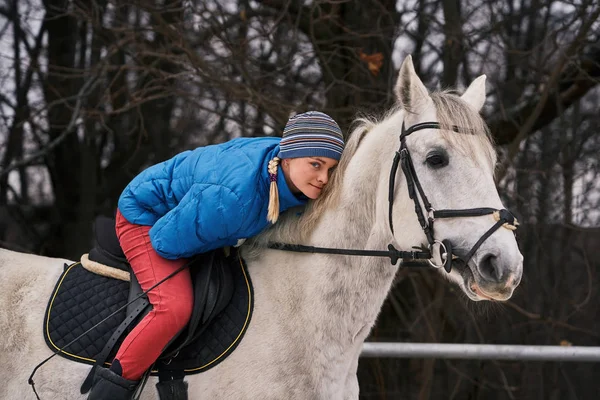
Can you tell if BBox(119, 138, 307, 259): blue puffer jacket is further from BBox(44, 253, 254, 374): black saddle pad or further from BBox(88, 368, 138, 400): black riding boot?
BBox(88, 368, 138, 400): black riding boot

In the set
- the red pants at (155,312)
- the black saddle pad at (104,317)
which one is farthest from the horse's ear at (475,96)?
the red pants at (155,312)

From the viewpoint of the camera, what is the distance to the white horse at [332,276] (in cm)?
250

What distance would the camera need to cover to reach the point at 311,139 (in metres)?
2.76

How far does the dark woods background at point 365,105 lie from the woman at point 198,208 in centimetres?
309

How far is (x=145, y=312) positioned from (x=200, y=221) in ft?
1.64

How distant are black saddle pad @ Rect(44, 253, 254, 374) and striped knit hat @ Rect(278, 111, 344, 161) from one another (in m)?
0.58

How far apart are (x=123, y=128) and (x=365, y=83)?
14.4 feet

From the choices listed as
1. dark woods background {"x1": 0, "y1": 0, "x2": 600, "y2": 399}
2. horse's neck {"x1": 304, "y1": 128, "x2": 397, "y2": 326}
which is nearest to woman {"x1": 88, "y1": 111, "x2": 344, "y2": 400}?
horse's neck {"x1": 304, "y1": 128, "x2": 397, "y2": 326}

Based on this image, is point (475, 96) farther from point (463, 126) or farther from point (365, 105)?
point (365, 105)

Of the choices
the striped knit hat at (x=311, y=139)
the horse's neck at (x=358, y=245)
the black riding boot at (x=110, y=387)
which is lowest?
the black riding boot at (x=110, y=387)

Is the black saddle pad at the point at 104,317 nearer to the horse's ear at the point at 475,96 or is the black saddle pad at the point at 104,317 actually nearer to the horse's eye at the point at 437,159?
the horse's eye at the point at 437,159

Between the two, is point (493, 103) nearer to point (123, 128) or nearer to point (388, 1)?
point (388, 1)

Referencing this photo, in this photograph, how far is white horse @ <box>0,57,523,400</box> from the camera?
250 centimetres

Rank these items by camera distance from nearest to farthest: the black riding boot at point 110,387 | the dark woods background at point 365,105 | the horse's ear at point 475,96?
the black riding boot at point 110,387, the horse's ear at point 475,96, the dark woods background at point 365,105
